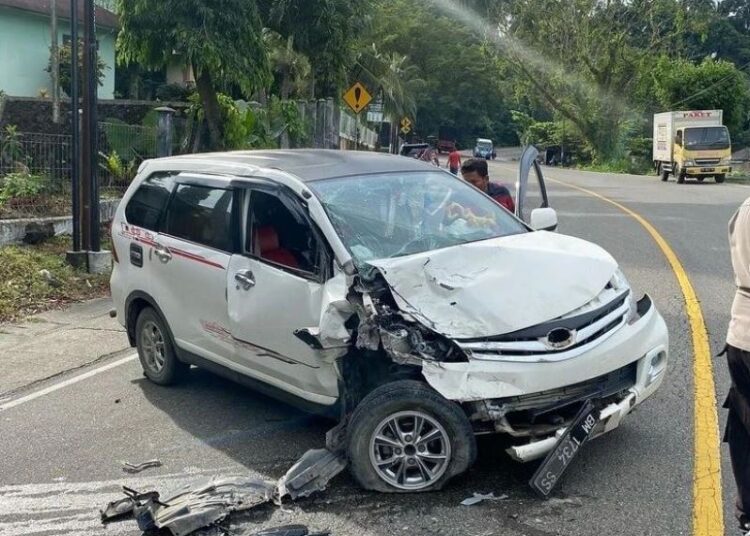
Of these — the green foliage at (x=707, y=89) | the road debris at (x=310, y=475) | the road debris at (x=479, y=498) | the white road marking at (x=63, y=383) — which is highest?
the green foliage at (x=707, y=89)

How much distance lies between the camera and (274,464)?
5.36m

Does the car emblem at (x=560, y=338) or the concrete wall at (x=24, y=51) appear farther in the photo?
the concrete wall at (x=24, y=51)

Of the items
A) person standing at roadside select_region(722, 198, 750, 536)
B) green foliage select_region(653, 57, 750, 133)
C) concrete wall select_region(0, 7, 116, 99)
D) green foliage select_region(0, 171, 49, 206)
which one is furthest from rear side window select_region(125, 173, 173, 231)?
green foliage select_region(653, 57, 750, 133)

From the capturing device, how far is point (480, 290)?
4820 mm

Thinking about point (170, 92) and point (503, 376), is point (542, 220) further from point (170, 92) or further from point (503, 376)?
point (170, 92)

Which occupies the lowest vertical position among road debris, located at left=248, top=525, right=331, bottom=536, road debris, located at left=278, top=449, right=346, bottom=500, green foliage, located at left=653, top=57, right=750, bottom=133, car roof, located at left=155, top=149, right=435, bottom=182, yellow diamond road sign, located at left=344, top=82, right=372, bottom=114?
road debris, located at left=248, top=525, right=331, bottom=536

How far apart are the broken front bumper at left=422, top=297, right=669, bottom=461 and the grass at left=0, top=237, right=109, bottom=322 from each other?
6841 millimetres

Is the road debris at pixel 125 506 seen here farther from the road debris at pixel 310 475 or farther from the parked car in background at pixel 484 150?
the parked car in background at pixel 484 150

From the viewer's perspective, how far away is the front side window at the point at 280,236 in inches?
215

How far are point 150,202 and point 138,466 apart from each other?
7.77 feet

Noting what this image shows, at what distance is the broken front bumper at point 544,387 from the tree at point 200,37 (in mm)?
12566

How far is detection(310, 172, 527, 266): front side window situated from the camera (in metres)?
5.46

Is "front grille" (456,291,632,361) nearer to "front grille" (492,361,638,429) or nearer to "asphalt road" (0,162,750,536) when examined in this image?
"front grille" (492,361,638,429)

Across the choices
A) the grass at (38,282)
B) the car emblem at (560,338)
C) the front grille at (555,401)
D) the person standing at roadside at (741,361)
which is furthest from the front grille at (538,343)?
the grass at (38,282)
